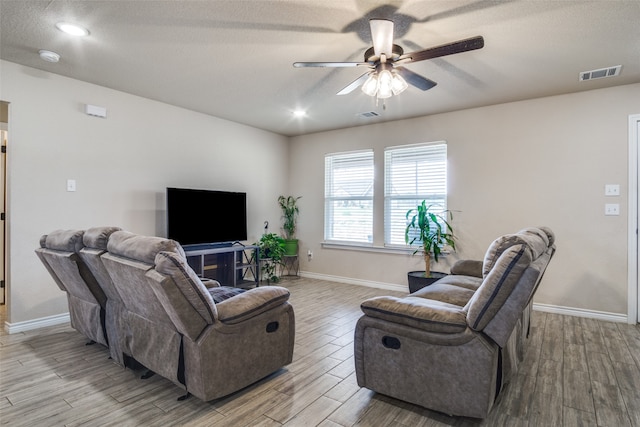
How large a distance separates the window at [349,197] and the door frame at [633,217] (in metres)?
3.01

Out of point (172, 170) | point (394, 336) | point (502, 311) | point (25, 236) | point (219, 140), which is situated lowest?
point (394, 336)

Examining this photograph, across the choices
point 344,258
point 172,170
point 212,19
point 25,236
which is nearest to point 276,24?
point 212,19

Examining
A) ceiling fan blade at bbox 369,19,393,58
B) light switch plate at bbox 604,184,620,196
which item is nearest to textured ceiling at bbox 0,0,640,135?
ceiling fan blade at bbox 369,19,393,58

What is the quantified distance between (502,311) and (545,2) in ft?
6.56

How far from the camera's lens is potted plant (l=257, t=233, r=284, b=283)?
5.39 m

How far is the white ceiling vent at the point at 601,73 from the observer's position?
10.6 ft

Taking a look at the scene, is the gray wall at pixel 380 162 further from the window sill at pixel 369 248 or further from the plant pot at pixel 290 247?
the plant pot at pixel 290 247

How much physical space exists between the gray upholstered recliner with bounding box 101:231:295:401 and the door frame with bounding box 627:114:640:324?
3697 millimetres

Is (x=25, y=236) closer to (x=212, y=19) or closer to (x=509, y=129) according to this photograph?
(x=212, y=19)

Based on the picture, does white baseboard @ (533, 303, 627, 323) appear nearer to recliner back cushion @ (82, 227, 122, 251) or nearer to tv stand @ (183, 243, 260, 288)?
tv stand @ (183, 243, 260, 288)

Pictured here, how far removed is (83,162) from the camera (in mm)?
3662

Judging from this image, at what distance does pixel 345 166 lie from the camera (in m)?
5.65

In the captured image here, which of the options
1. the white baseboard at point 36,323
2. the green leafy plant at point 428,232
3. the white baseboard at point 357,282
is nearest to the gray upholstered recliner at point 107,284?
the white baseboard at point 36,323

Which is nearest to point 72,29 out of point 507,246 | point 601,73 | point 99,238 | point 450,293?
point 99,238
